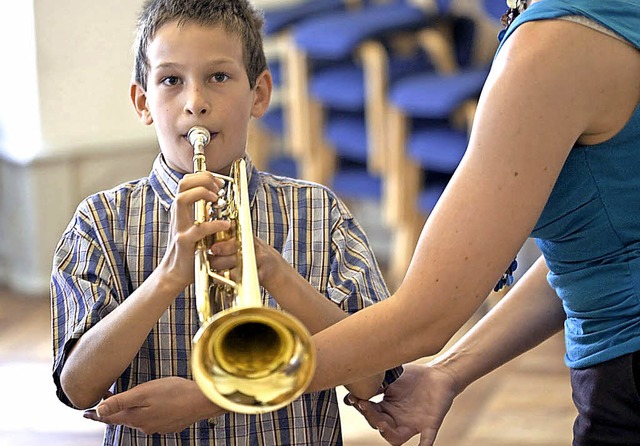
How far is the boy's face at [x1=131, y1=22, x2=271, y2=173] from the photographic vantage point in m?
1.62

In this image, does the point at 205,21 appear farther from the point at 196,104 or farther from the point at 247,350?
the point at 247,350

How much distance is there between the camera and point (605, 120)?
1356mm

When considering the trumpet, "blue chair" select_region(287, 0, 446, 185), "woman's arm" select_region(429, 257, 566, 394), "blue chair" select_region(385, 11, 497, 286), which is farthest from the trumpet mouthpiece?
"blue chair" select_region(287, 0, 446, 185)

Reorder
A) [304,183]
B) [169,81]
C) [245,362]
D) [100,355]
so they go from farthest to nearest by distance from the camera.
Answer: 1. [304,183]
2. [169,81]
3. [100,355]
4. [245,362]

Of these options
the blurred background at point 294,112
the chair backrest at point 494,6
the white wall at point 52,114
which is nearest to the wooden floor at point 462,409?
the blurred background at point 294,112

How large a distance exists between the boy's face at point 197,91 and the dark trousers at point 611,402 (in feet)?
1.97

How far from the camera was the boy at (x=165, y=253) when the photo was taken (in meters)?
1.52

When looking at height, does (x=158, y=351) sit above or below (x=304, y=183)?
below

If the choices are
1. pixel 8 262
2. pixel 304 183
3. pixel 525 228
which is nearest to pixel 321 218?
pixel 304 183

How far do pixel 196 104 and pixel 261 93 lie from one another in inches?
7.9

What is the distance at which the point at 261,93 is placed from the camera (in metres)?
1.78

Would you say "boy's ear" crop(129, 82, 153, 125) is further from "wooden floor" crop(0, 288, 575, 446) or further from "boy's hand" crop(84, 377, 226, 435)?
"wooden floor" crop(0, 288, 575, 446)

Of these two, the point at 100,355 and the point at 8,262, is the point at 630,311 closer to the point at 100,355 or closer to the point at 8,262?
the point at 100,355

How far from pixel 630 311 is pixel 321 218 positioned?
1.62 feet
